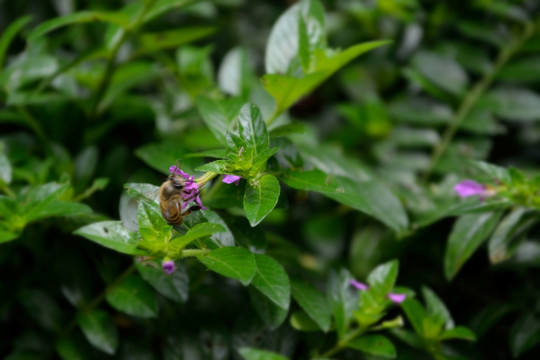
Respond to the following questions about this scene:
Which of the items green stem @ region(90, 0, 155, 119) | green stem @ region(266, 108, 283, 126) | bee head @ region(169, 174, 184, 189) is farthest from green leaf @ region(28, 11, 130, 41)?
bee head @ region(169, 174, 184, 189)

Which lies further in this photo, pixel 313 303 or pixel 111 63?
pixel 111 63

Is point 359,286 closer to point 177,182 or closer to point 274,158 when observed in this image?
point 274,158

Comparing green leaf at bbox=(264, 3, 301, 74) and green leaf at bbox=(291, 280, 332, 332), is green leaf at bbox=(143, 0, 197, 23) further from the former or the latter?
green leaf at bbox=(291, 280, 332, 332)

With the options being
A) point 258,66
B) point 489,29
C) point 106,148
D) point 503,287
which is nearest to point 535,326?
point 503,287

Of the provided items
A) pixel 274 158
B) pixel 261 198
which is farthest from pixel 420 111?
pixel 261 198

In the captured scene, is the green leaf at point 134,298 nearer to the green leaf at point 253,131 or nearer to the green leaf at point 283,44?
the green leaf at point 253,131

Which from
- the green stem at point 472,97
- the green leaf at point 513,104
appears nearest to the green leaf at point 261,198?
the green stem at point 472,97
